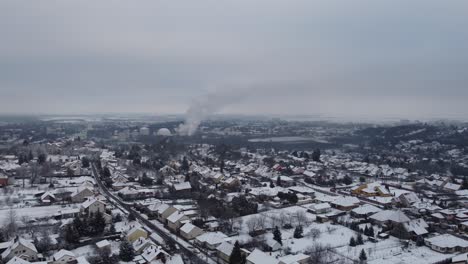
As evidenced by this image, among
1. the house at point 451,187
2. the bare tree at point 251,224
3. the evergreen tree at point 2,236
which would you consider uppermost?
the evergreen tree at point 2,236

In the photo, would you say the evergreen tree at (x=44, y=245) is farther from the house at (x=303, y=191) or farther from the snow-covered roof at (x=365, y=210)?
the house at (x=303, y=191)

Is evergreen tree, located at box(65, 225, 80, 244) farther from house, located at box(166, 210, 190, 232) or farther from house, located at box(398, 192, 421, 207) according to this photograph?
house, located at box(398, 192, 421, 207)

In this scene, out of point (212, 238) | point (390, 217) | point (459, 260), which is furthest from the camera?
point (390, 217)

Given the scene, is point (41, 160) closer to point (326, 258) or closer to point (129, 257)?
point (129, 257)

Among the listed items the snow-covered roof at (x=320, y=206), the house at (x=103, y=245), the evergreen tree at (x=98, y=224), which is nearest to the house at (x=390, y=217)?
the snow-covered roof at (x=320, y=206)

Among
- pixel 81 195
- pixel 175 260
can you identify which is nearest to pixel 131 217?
pixel 81 195

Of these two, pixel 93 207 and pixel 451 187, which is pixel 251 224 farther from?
pixel 451 187
